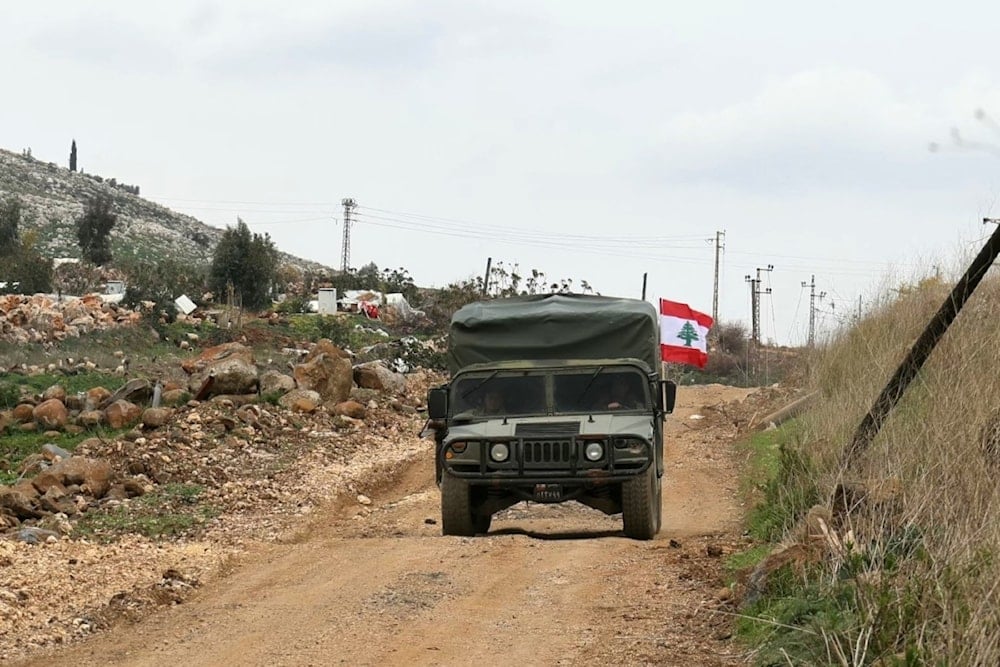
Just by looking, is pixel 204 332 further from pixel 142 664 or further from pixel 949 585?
pixel 949 585

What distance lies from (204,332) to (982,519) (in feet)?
111

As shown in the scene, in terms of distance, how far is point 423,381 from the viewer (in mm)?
31391

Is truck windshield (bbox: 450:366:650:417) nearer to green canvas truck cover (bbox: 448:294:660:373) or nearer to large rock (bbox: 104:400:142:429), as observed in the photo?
green canvas truck cover (bbox: 448:294:660:373)

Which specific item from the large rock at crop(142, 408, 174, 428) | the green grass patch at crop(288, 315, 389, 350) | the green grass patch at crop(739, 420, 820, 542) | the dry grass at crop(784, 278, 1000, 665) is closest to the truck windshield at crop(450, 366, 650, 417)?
the green grass patch at crop(739, 420, 820, 542)

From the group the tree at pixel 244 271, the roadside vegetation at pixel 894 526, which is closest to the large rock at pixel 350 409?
the roadside vegetation at pixel 894 526

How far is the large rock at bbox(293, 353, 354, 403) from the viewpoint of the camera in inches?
959

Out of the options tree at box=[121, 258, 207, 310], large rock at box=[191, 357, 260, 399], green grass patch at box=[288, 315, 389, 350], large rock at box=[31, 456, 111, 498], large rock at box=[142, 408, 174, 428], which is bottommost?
large rock at box=[31, 456, 111, 498]

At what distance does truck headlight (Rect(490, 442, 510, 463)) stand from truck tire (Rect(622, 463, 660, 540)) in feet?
3.69

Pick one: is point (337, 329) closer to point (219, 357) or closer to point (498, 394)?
point (219, 357)

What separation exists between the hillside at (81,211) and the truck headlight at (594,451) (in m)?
64.6

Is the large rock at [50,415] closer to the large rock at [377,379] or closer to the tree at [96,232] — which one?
the large rock at [377,379]

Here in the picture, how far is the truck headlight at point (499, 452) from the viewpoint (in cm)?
1277

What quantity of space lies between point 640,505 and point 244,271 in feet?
139

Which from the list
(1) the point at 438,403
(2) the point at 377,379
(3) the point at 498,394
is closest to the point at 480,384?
(3) the point at 498,394
